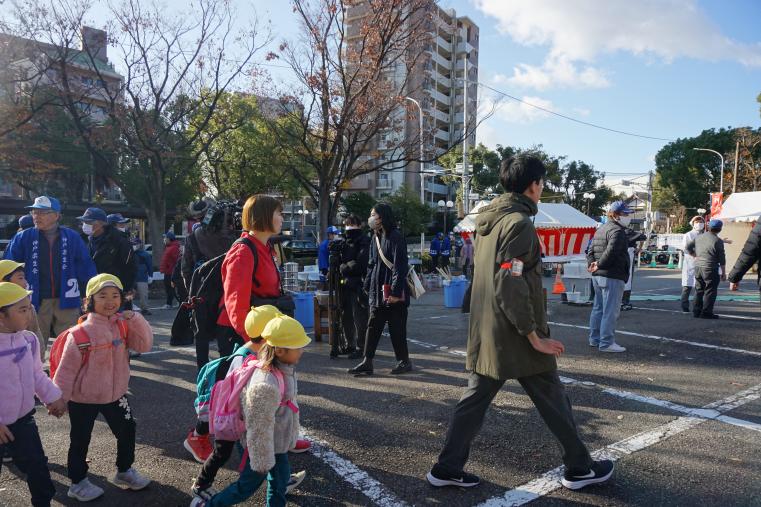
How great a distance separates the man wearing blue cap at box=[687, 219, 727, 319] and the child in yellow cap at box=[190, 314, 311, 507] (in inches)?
350

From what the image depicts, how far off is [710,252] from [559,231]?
811 cm

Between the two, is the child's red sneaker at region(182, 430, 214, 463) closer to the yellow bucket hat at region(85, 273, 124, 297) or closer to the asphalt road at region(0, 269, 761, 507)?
the asphalt road at region(0, 269, 761, 507)

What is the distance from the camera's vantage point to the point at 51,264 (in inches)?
193

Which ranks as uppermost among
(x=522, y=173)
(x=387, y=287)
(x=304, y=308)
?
(x=522, y=173)

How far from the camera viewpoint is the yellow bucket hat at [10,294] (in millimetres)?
2664

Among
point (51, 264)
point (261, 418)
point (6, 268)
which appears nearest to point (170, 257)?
point (51, 264)

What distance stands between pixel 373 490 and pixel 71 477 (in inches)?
70.1

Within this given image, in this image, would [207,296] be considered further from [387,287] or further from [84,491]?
[387,287]

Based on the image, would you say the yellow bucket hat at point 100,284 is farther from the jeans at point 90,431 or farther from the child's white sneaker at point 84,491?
the child's white sneaker at point 84,491

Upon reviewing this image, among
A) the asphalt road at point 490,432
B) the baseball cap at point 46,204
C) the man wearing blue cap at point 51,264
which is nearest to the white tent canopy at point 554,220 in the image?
the asphalt road at point 490,432

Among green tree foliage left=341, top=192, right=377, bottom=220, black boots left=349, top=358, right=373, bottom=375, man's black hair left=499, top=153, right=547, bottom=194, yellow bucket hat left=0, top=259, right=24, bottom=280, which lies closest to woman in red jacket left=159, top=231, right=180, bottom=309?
black boots left=349, top=358, right=373, bottom=375

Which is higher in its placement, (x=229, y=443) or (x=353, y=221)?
(x=353, y=221)

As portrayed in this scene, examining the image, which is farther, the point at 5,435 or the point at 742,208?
the point at 742,208

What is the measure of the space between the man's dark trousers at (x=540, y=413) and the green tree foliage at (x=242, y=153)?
15617 millimetres
